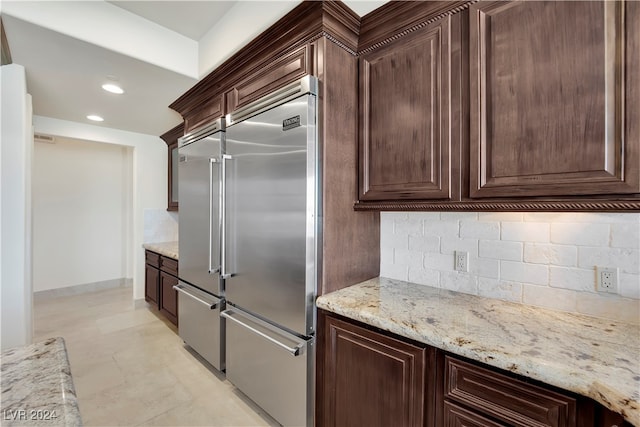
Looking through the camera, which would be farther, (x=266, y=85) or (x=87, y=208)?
(x=87, y=208)

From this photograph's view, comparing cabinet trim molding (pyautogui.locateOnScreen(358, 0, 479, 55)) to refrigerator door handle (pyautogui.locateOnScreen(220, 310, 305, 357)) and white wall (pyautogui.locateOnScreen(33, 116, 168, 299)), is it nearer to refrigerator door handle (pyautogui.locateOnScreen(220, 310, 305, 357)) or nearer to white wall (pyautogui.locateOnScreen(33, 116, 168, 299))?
refrigerator door handle (pyautogui.locateOnScreen(220, 310, 305, 357))

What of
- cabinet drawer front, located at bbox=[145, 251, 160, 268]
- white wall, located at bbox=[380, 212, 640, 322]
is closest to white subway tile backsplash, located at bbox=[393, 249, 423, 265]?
white wall, located at bbox=[380, 212, 640, 322]

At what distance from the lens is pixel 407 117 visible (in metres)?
1.50

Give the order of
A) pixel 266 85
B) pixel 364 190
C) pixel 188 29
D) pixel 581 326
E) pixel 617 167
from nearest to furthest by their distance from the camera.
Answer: pixel 617 167 → pixel 581 326 → pixel 364 190 → pixel 266 85 → pixel 188 29

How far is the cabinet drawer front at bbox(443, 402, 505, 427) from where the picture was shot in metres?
0.99

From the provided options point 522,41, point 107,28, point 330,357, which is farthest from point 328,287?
point 107,28

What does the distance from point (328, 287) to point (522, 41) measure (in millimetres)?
1430

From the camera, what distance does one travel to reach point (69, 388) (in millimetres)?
653

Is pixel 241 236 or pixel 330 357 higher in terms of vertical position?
pixel 241 236

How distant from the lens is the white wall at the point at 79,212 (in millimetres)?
4277

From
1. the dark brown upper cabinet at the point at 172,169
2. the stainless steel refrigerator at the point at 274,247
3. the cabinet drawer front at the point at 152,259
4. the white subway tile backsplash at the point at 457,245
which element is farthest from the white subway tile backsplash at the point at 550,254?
the dark brown upper cabinet at the point at 172,169

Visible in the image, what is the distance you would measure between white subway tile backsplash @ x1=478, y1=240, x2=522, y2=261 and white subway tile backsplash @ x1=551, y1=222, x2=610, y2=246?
0.16 metres

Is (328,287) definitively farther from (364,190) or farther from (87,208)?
(87,208)

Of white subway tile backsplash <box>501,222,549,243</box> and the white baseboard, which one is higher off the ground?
white subway tile backsplash <box>501,222,549,243</box>
